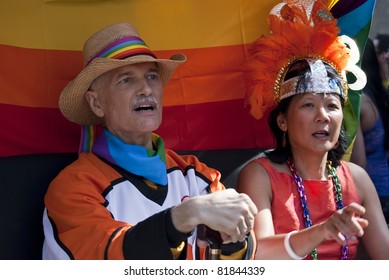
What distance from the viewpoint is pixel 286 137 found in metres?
4.02

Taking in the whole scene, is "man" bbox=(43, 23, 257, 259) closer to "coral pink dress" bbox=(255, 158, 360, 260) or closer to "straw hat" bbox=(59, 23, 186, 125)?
"straw hat" bbox=(59, 23, 186, 125)

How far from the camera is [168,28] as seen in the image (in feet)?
13.6

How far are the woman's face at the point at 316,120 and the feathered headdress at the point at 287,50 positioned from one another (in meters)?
0.12

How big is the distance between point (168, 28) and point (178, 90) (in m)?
0.31

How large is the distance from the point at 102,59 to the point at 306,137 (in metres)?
1.03

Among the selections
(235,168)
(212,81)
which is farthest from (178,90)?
(235,168)

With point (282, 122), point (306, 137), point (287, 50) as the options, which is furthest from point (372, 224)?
point (287, 50)

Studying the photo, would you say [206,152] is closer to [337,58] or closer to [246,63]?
[246,63]

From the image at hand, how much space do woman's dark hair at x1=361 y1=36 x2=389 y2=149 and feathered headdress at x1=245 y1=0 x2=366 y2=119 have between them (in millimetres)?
1096

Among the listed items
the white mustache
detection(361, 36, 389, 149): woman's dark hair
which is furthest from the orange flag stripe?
detection(361, 36, 389, 149): woman's dark hair

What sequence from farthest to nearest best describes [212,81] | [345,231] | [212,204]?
1. [212,81]
2. [345,231]
3. [212,204]

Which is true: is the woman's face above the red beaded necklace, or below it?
above

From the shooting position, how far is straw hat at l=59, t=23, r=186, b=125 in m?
3.51

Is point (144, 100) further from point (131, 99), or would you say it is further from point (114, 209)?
point (114, 209)
